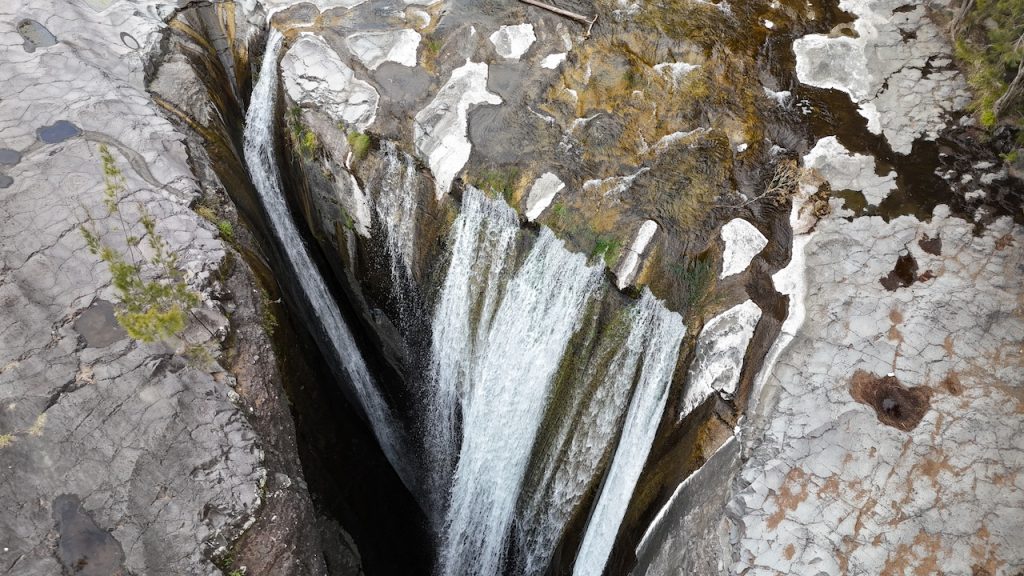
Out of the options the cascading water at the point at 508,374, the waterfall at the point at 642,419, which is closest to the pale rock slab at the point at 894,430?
the waterfall at the point at 642,419

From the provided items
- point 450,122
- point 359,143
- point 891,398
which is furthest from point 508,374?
point 891,398

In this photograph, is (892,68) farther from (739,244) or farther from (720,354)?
(720,354)

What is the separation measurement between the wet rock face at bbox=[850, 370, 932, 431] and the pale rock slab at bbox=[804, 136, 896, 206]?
1.66 metres

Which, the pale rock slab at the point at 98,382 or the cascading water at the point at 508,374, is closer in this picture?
the pale rock slab at the point at 98,382

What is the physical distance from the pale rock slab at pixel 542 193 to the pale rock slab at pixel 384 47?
2076mm

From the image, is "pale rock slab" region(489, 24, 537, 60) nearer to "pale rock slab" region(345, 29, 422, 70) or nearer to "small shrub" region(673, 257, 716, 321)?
"pale rock slab" region(345, 29, 422, 70)

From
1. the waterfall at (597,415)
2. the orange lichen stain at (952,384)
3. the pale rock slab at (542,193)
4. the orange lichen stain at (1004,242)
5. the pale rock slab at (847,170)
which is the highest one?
the pale rock slab at (542,193)

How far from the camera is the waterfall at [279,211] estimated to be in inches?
258

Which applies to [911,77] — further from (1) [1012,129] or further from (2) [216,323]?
(2) [216,323]

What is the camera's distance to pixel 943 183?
5.12 m

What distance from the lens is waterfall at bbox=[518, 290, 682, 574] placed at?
486 centimetres

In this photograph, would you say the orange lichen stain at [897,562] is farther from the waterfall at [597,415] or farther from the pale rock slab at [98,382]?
the pale rock slab at [98,382]

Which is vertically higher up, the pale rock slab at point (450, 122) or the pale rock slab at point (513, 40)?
the pale rock slab at point (513, 40)

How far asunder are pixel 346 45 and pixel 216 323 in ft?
11.1
